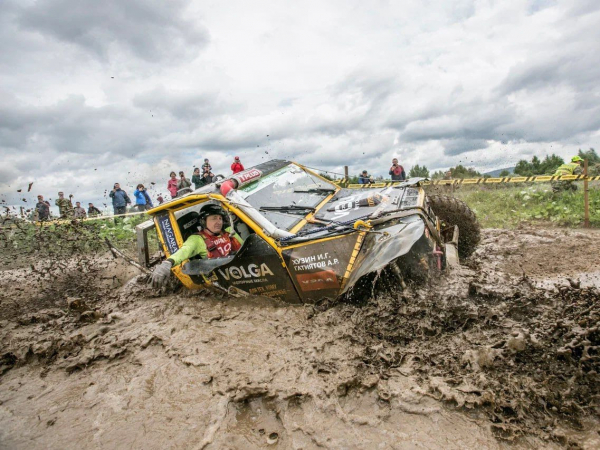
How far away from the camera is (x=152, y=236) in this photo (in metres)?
10.5

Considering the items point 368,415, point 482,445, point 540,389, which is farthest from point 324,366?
point 540,389

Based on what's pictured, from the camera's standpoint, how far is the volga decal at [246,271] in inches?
147

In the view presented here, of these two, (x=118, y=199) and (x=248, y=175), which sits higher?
(x=118, y=199)

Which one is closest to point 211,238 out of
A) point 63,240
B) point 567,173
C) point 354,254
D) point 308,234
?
point 308,234

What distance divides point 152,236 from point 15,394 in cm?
782

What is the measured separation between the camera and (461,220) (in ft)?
17.8

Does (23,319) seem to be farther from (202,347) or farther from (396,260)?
(396,260)

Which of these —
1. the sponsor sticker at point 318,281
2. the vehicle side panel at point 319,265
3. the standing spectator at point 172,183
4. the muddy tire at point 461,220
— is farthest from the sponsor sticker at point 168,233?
the standing spectator at point 172,183

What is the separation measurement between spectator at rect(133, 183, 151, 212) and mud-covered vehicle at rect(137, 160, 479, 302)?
26.0ft

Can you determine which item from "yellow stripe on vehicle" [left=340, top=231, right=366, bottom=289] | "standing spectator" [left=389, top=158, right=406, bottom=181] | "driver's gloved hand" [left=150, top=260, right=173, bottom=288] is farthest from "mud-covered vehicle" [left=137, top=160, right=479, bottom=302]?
"standing spectator" [left=389, top=158, right=406, bottom=181]

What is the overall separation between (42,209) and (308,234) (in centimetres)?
1208

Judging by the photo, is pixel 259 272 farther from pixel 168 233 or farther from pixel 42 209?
pixel 42 209

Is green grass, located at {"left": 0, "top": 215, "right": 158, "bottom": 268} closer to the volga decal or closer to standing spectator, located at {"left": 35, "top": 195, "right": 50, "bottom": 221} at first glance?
standing spectator, located at {"left": 35, "top": 195, "right": 50, "bottom": 221}

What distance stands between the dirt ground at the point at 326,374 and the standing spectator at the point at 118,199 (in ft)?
29.9
